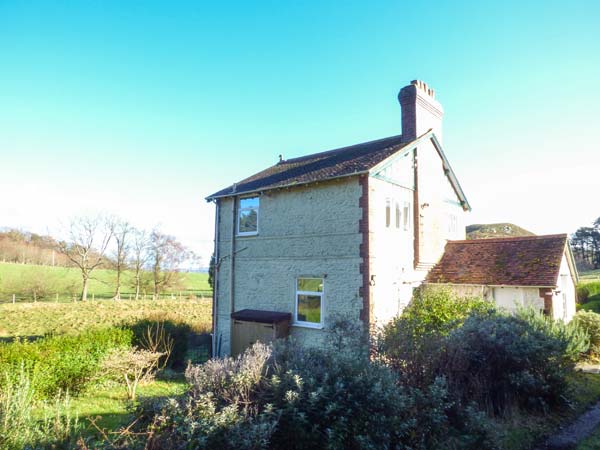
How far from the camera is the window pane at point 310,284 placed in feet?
39.0

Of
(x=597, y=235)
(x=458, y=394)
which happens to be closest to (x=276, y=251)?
(x=458, y=394)

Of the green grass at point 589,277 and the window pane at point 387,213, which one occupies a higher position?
the window pane at point 387,213

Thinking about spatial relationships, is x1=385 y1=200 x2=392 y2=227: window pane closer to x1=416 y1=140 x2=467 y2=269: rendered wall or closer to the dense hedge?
x1=416 y1=140 x2=467 y2=269: rendered wall

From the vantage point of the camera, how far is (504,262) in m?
13.1

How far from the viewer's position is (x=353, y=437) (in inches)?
177

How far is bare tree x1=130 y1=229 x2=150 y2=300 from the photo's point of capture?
4012 cm

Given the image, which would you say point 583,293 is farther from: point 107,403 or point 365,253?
point 107,403

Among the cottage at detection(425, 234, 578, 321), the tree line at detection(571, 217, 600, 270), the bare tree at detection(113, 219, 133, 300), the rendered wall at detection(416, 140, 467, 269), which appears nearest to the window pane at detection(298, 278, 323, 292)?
the rendered wall at detection(416, 140, 467, 269)

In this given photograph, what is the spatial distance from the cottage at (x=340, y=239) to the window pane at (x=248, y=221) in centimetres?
4

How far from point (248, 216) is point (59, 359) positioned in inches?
307

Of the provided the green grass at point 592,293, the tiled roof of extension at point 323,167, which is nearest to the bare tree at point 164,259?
the tiled roof of extension at point 323,167

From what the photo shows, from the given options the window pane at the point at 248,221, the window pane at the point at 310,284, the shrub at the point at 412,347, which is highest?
the window pane at the point at 248,221

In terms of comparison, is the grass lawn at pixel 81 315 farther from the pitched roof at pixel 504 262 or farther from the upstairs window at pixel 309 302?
the pitched roof at pixel 504 262

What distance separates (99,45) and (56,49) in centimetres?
115
